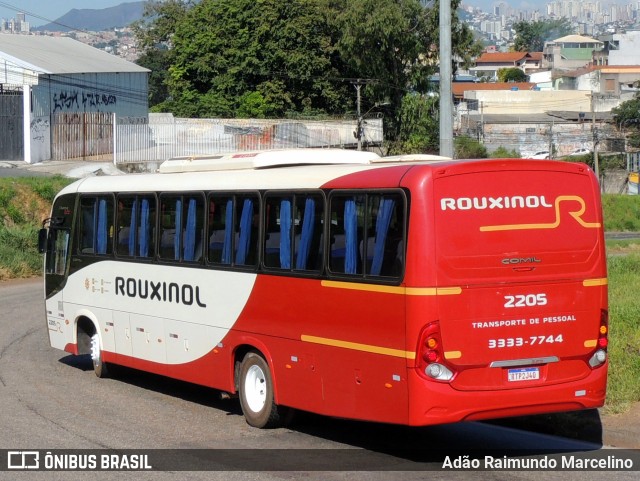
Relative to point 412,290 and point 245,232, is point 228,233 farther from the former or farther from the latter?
point 412,290

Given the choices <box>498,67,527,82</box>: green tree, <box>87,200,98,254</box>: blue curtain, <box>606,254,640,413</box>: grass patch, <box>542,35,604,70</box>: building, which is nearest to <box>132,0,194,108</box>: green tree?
<box>606,254,640,413</box>: grass patch

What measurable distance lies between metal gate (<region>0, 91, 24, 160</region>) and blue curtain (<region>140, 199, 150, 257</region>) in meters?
35.8

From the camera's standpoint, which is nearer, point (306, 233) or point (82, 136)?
point (306, 233)

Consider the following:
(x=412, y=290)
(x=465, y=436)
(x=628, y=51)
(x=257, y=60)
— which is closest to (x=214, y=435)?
(x=465, y=436)

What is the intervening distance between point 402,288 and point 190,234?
4402mm

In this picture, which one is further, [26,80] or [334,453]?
[26,80]

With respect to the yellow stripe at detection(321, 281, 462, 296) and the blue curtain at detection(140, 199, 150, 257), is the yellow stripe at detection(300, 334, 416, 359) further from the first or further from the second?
the blue curtain at detection(140, 199, 150, 257)

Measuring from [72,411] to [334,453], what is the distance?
3.92 m

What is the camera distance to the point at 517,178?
1018 centimetres

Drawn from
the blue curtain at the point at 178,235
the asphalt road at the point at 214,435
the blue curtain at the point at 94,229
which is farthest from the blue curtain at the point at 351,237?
the blue curtain at the point at 94,229

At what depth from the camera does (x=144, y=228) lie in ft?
47.5

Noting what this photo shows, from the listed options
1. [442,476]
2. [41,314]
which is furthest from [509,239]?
[41,314]

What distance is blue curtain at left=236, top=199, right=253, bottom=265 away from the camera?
12.3m

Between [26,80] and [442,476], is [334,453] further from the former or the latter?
[26,80]
